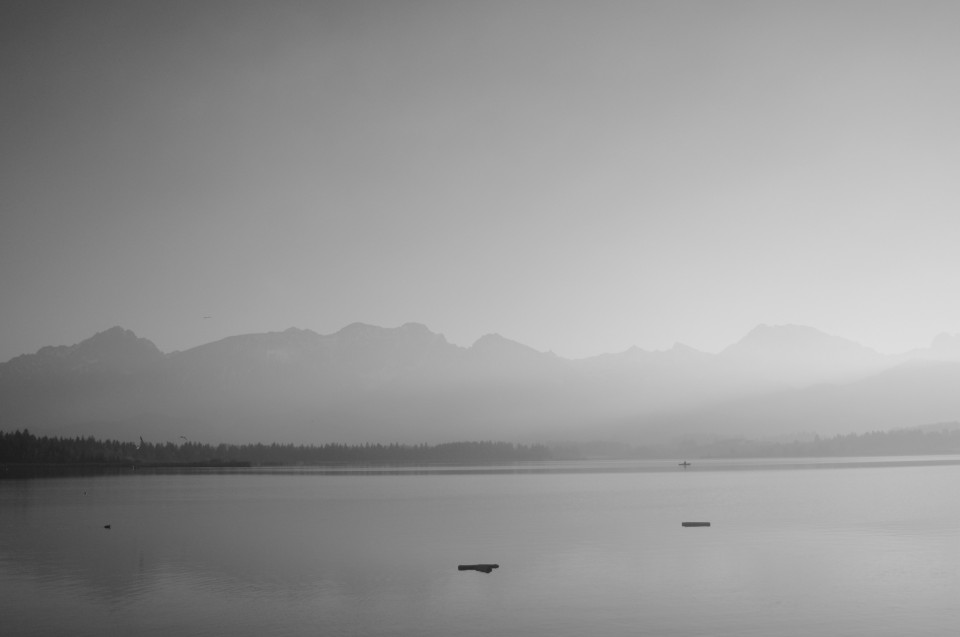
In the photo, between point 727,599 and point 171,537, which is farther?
point 171,537

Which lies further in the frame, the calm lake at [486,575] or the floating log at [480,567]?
the floating log at [480,567]

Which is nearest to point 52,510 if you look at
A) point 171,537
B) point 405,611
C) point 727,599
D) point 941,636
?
point 171,537

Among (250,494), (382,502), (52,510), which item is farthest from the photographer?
(250,494)

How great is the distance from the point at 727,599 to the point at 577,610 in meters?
6.75

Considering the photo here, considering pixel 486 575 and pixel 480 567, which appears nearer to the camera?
pixel 486 575

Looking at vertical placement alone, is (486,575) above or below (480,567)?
below

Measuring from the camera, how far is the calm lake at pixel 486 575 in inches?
1246

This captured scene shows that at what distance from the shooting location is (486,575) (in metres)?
42.1

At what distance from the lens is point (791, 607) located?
112 ft

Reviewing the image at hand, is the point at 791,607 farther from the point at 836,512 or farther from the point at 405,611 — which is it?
the point at 836,512

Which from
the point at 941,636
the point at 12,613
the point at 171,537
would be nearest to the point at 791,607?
the point at 941,636

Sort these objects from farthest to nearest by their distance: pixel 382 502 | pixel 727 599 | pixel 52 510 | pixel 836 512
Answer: pixel 382 502 → pixel 52 510 → pixel 836 512 → pixel 727 599

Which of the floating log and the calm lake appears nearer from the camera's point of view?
the calm lake

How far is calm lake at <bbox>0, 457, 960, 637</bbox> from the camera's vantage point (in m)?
31.7
